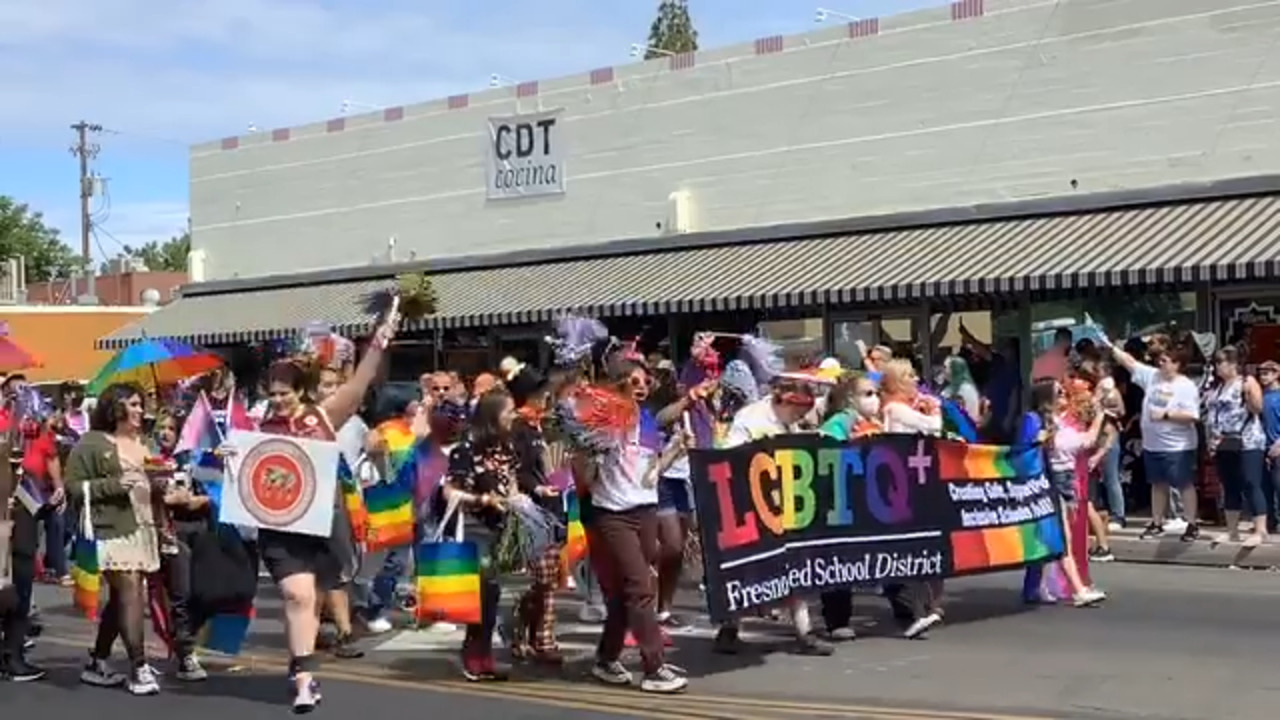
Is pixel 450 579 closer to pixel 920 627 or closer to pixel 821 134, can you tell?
pixel 920 627

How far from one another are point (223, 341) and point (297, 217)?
7.98ft

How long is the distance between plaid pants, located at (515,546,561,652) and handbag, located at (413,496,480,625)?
400 mm

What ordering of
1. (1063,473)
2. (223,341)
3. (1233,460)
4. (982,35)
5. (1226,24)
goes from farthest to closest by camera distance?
(223,341)
(982,35)
(1226,24)
(1233,460)
(1063,473)

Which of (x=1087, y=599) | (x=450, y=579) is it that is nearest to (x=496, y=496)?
(x=450, y=579)

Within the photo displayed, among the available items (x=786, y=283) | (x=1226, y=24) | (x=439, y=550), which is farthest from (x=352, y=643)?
(x=1226, y=24)

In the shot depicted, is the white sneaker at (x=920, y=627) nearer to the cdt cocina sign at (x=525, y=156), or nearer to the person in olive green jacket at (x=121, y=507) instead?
the person in olive green jacket at (x=121, y=507)

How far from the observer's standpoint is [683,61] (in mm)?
22750

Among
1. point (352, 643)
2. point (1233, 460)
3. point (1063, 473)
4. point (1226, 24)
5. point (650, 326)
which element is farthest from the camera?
point (650, 326)

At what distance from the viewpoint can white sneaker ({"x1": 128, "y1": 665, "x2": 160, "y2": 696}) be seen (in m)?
8.95

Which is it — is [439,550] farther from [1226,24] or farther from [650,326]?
[650,326]

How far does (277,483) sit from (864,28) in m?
13.7

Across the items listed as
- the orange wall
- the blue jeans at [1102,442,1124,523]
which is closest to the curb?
the blue jeans at [1102,442,1124,523]

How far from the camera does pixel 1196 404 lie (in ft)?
49.8

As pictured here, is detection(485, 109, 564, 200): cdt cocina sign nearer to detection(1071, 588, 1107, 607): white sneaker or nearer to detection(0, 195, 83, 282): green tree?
detection(1071, 588, 1107, 607): white sneaker
